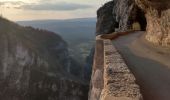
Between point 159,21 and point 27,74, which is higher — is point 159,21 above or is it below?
above

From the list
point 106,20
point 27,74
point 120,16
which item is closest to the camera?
point 120,16

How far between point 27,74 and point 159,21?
7613 cm

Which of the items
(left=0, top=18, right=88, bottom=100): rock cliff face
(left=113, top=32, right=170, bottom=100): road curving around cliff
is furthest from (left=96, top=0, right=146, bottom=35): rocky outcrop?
(left=0, top=18, right=88, bottom=100): rock cliff face

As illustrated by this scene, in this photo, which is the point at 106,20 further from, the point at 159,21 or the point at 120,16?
the point at 159,21

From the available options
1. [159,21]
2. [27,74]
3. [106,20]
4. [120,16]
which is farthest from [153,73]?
[27,74]

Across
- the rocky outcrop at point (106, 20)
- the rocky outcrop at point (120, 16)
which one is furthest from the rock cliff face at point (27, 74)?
the rocky outcrop at point (120, 16)

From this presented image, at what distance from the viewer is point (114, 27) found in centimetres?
4906

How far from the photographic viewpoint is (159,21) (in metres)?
20.1

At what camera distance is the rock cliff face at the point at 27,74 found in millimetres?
89312

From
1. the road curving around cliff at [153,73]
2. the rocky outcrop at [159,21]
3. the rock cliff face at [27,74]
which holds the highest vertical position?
the rocky outcrop at [159,21]

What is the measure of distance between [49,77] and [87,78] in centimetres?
2265

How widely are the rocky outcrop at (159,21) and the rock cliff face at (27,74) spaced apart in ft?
220

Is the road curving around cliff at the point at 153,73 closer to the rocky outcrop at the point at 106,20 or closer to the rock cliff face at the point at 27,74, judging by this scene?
the rocky outcrop at the point at 106,20

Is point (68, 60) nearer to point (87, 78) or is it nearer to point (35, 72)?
point (87, 78)
